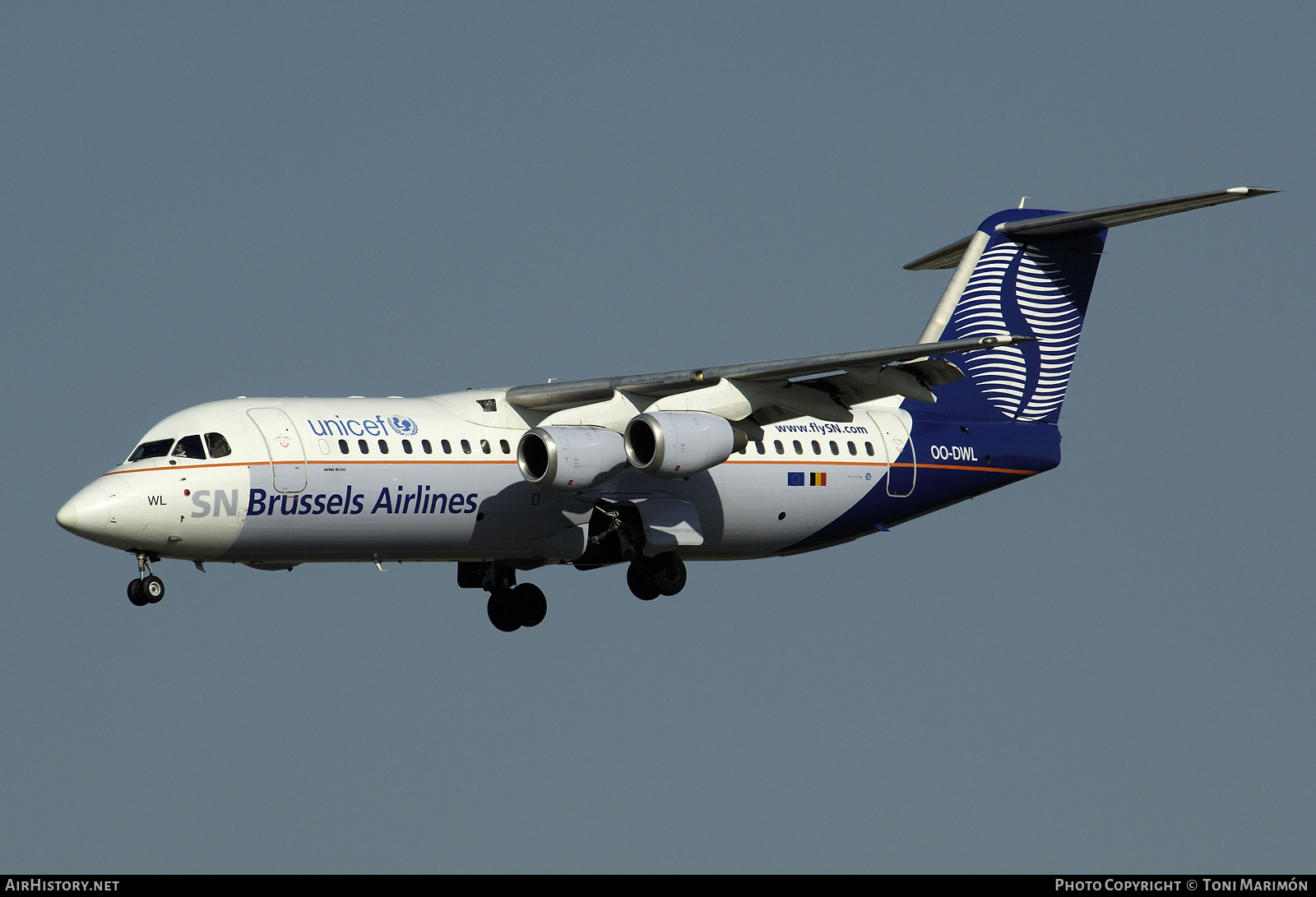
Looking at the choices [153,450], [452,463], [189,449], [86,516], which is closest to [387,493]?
[452,463]

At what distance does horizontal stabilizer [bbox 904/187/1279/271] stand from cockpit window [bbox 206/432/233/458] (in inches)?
464

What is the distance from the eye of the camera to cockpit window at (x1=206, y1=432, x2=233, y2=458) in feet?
75.1

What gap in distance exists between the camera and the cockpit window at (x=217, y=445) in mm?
22891

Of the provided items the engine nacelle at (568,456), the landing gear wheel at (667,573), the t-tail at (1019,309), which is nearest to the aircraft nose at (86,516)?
the engine nacelle at (568,456)

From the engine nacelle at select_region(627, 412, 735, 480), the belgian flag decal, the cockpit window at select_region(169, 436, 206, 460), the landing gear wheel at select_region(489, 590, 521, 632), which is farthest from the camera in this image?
the landing gear wheel at select_region(489, 590, 521, 632)

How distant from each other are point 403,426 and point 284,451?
1587 mm

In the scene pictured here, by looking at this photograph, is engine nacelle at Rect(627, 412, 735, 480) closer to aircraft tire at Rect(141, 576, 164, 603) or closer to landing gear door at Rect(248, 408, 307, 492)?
landing gear door at Rect(248, 408, 307, 492)

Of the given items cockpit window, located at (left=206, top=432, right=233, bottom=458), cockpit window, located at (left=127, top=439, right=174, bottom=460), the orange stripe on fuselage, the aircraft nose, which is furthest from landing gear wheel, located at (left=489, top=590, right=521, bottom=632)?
the aircraft nose

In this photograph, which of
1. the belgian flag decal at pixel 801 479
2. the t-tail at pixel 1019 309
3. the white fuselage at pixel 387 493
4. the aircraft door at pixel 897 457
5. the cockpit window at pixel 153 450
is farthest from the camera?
the t-tail at pixel 1019 309

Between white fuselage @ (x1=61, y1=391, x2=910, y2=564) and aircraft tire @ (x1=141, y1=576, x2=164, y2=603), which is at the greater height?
white fuselage @ (x1=61, y1=391, x2=910, y2=564)

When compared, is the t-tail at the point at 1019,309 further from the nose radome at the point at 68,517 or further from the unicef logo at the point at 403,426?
the nose radome at the point at 68,517

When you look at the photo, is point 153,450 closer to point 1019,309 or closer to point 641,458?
point 641,458

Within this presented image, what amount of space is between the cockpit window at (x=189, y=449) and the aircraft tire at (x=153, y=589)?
4.65 ft

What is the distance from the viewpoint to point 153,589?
2267cm
